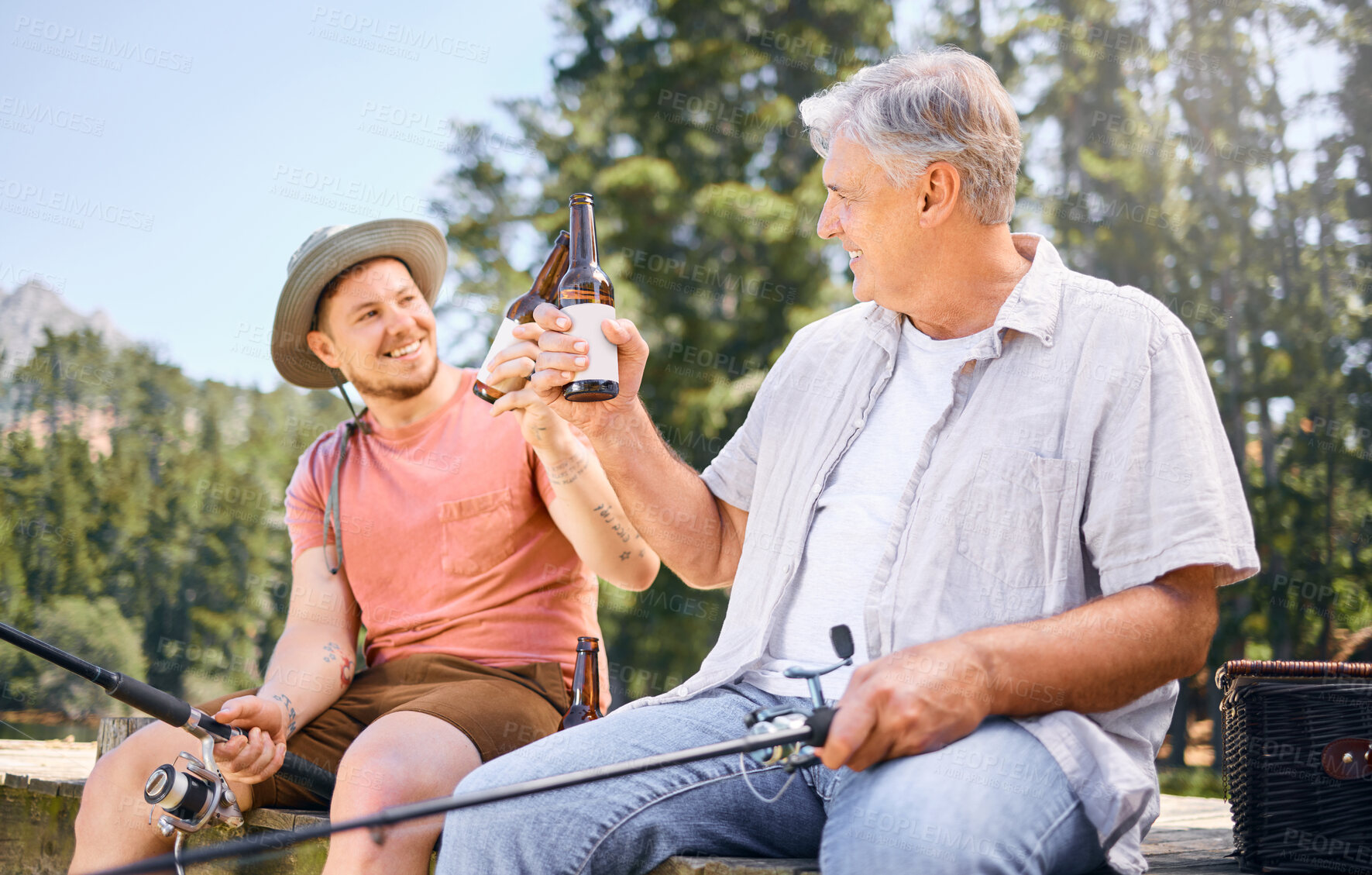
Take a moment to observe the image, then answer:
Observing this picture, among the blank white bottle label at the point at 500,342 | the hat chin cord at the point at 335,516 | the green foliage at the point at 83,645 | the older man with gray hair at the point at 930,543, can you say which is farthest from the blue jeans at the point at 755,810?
the green foliage at the point at 83,645

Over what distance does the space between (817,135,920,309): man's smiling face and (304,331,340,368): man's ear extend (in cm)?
165

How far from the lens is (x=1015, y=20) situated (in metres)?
13.3

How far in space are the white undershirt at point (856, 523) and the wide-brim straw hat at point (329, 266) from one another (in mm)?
1642

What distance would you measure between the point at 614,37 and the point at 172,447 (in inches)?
277

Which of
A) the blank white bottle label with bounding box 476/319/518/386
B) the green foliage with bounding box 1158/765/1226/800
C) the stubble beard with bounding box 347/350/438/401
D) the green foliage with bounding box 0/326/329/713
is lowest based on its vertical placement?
the green foliage with bounding box 1158/765/1226/800

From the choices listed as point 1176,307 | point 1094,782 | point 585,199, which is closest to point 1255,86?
point 1176,307

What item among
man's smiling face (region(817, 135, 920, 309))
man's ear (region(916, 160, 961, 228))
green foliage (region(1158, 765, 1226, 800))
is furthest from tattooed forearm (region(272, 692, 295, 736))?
green foliage (region(1158, 765, 1226, 800))

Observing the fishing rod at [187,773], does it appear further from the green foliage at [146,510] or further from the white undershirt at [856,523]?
the green foliage at [146,510]

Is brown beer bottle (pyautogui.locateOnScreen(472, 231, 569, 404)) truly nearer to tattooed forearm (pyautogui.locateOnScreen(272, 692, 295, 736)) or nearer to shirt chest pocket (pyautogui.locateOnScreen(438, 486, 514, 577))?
shirt chest pocket (pyautogui.locateOnScreen(438, 486, 514, 577))

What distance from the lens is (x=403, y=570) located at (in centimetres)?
282

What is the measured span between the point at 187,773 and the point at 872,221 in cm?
185

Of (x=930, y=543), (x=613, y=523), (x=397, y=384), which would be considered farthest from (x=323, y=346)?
(x=930, y=543)

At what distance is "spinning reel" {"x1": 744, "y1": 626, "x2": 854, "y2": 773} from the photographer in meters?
1.46

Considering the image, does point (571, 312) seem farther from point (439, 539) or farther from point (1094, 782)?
point (1094, 782)
